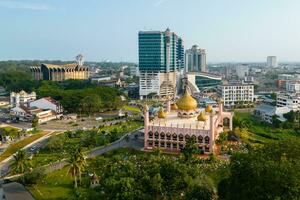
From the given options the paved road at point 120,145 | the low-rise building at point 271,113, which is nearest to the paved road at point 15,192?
the paved road at point 120,145

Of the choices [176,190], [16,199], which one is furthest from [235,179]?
[16,199]

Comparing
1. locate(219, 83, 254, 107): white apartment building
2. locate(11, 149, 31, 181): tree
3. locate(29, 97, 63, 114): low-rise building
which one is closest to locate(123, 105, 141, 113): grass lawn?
locate(29, 97, 63, 114): low-rise building

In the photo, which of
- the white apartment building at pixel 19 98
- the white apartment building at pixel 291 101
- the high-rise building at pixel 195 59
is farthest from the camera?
the high-rise building at pixel 195 59

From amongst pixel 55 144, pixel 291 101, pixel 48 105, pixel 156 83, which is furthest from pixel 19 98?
pixel 291 101

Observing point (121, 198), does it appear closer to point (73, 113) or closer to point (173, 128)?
point (173, 128)

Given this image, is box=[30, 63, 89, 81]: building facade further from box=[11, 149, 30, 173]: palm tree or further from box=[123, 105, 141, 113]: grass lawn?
box=[11, 149, 30, 173]: palm tree

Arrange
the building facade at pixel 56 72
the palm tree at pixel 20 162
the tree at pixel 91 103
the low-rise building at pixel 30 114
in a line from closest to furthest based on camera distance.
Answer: the palm tree at pixel 20 162 < the low-rise building at pixel 30 114 < the tree at pixel 91 103 < the building facade at pixel 56 72

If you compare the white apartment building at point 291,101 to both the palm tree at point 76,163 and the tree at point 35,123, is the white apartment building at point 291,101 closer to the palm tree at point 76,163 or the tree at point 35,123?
the tree at point 35,123
